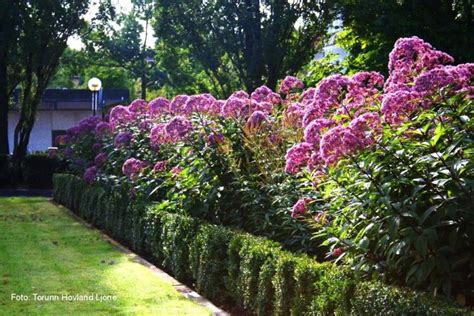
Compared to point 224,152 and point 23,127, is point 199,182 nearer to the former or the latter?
point 224,152

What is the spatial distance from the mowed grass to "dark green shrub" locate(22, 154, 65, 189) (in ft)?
35.9

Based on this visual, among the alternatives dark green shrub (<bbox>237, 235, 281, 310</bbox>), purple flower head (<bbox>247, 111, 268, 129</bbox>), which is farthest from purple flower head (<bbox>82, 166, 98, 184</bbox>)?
dark green shrub (<bbox>237, 235, 281, 310</bbox>)

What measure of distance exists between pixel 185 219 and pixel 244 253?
1.82 meters

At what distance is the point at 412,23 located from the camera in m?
18.8

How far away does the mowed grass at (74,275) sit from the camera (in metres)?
6.95

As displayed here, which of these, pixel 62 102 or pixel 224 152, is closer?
pixel 224 152

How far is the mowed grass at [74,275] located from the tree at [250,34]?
820 centimetres

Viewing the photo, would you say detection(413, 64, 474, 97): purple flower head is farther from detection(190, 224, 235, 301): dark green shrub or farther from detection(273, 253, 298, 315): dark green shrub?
detection(190, 224, 235, 301): dark green shrub

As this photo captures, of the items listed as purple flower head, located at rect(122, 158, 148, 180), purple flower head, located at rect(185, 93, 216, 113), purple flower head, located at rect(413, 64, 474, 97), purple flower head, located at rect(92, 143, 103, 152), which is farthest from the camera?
purple flower head, located at rect(92, 143, 103, 152)

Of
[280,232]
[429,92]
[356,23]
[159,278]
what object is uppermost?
[356,23]

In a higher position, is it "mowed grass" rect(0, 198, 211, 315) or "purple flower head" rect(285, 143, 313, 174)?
"purple flower head" rect(285, 143, 313, 174)

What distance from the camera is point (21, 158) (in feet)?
82.5

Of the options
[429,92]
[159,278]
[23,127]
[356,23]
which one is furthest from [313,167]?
[23,127]

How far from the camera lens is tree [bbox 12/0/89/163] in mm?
24375
